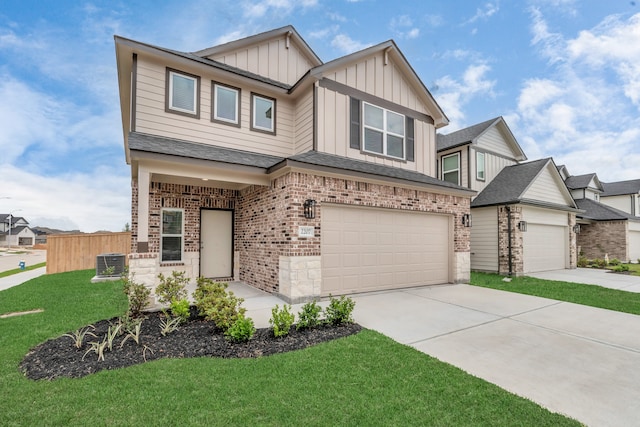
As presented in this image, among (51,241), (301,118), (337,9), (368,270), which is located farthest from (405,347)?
(51,241)

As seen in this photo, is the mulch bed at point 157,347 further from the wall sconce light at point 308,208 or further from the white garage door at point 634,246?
the white garage door at point 634,246

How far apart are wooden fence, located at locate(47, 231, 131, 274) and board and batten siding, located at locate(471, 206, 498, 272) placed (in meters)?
15.5

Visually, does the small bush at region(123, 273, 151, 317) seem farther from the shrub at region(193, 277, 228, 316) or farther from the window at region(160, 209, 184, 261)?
the window at region(160, 209, 184, 261)

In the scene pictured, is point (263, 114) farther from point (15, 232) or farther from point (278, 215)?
point (15, 232)

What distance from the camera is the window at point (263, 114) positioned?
9.15m

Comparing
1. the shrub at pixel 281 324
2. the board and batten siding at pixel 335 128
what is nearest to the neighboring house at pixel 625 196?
the board and batten siding at pixel 335 128

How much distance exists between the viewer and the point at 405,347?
4215 mm

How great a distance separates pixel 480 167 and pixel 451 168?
1.23 meters

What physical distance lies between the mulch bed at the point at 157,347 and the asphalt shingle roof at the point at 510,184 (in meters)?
10.3

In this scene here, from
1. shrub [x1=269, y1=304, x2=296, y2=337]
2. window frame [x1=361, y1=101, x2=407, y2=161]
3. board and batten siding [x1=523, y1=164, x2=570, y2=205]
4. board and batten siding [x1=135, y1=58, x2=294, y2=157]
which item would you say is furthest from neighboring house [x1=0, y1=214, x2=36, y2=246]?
board and batten siding [x1=523, y1=164, x2=570, y2=205]

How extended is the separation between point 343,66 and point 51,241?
13.4 m

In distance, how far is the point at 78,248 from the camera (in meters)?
13.0

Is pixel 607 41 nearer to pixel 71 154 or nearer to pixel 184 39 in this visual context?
pixel 184 39

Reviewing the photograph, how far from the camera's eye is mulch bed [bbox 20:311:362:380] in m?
3.53
